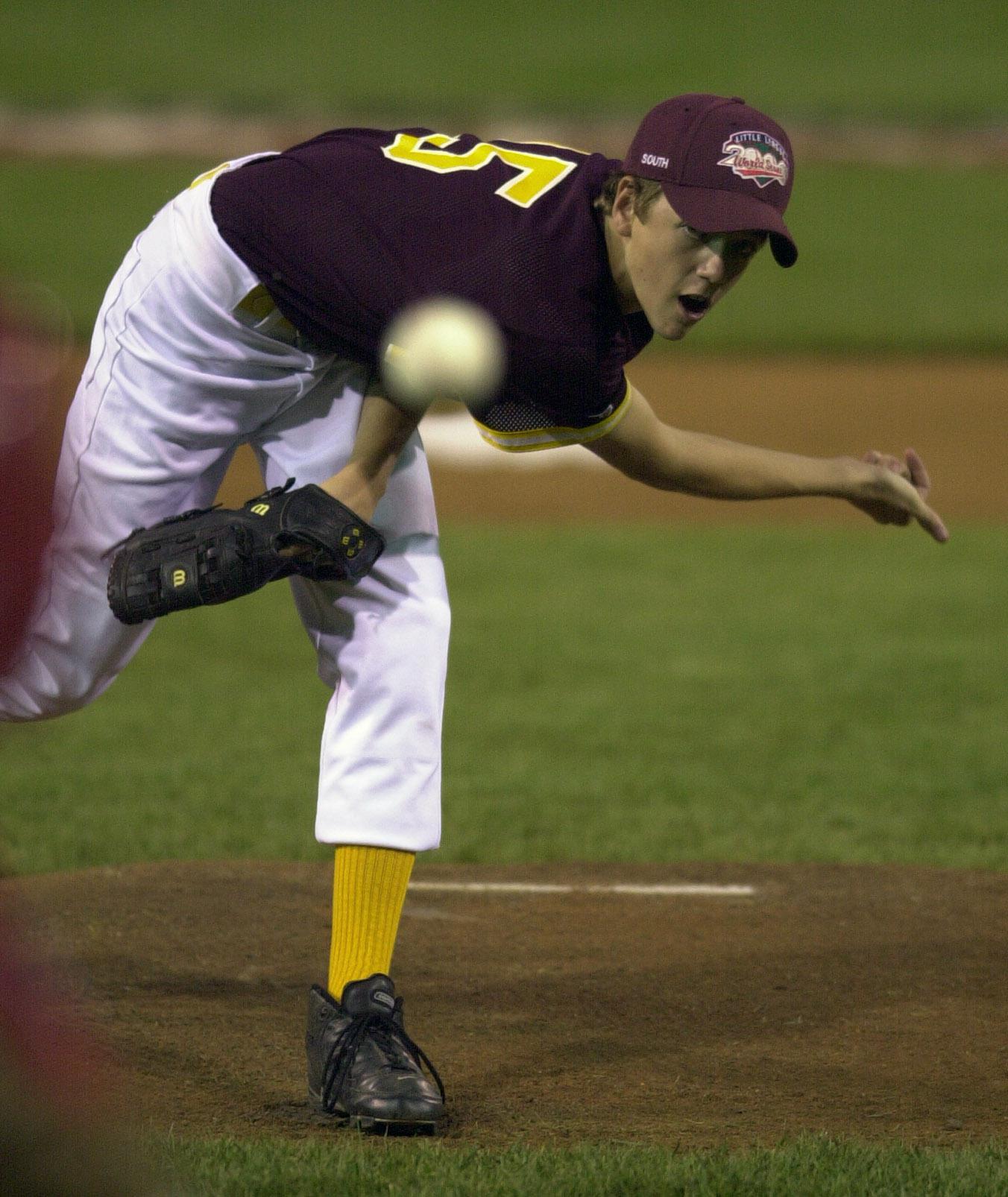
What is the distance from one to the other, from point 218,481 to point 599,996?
4.39 ft

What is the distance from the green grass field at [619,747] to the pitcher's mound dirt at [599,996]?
0.22 metres

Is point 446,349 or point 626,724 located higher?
point 446,349

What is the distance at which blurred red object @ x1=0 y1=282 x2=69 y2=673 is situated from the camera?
4.40 feet

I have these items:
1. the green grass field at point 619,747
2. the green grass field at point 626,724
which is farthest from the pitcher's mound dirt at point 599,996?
the green grass field at point 626,724

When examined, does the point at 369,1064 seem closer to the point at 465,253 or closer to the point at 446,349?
the point at 446,349

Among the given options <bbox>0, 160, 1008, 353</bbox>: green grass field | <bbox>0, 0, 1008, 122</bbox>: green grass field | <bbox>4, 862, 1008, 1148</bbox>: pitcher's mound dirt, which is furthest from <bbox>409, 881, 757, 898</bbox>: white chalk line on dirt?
<bbox>0, 0, 1008, 122</bbox>: green grass field

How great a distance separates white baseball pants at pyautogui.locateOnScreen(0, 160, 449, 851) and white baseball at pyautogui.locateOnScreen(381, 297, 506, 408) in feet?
0.73

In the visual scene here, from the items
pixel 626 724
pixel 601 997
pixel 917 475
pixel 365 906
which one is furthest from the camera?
pixel 626 724

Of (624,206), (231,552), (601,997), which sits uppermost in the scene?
(624,206)

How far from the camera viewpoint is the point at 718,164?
2.66 meters

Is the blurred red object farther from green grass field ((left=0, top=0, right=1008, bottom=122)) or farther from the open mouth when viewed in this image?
green grass field ((left=0, top=0, right=1008, bottom=122))

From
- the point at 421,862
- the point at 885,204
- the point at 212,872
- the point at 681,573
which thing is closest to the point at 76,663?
the point at 212,872

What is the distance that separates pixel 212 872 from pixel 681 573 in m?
4.54

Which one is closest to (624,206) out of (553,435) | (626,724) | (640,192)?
(640,192)
